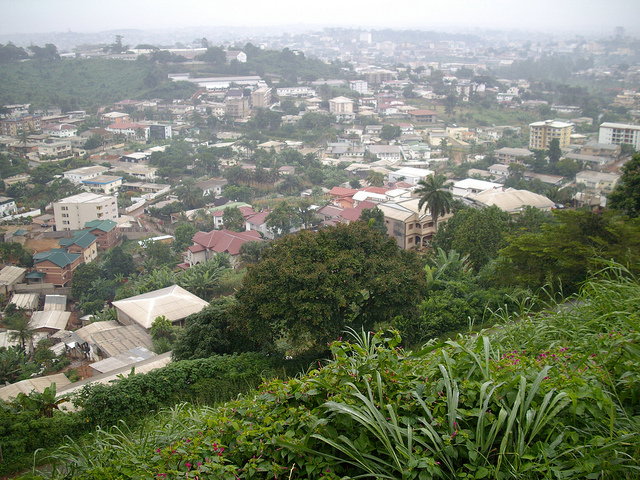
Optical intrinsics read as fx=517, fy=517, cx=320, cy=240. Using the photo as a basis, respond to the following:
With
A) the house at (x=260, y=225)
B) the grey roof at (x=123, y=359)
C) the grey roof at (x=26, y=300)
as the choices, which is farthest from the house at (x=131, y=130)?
the grey roof at (x=123, y=359)

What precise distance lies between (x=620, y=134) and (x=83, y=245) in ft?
72.7

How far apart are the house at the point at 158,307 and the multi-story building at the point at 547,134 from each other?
67.7 ft

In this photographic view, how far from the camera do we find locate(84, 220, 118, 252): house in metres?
13.9

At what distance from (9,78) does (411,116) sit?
25.7 meters

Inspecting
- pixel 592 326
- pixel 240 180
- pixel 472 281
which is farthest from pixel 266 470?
pixel 240 180

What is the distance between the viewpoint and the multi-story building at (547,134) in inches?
952

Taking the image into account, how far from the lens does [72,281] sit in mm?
11484

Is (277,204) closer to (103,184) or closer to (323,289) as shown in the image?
(103,184)

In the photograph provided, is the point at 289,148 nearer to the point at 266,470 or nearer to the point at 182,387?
the point at 182,387

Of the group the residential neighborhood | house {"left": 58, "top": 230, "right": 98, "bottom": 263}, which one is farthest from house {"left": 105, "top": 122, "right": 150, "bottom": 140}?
house {"left": 58, "top": 230, "right": 98, "bottom": 263}

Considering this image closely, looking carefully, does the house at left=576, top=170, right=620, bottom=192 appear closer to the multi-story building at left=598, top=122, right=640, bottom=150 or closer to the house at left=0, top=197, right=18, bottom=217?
the multi-story building at left=598, top=122, right=640, bottom=150

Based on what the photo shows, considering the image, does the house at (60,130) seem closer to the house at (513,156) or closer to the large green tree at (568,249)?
the house at (513,156)

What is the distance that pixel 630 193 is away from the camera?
6.60m

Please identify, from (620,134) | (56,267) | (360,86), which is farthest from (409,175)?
(360,86)
